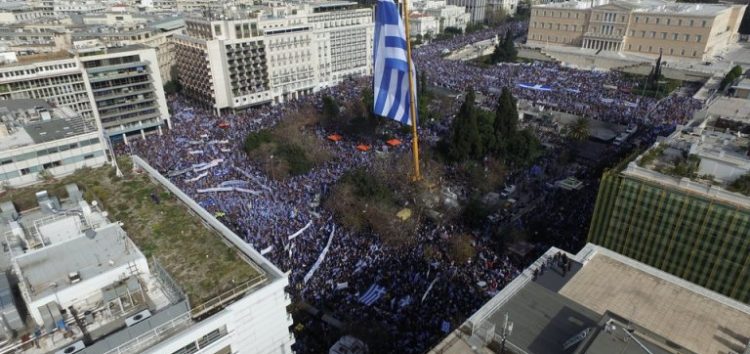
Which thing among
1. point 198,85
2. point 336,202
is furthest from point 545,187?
point 198,85

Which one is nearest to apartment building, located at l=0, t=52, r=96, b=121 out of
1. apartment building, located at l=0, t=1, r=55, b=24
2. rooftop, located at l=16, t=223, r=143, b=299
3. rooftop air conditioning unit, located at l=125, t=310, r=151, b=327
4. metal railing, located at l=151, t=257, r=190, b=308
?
rooftop, located at l=16, t=223, r=143, b=299

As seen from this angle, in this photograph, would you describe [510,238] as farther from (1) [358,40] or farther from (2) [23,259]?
(1) [358,40]

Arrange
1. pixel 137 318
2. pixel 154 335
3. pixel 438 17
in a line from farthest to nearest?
pixel 438 17 < pixel 137 318 < pixel 154 335

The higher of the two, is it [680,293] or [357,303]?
[680,293]

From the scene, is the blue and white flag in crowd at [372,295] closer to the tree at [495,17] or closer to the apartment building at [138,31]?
the apartment building at [138,31]

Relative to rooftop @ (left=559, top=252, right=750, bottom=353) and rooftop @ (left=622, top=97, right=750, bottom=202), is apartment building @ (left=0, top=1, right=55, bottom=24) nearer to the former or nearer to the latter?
rooftop @ (left=622, top=97, right=750, bottom=202)

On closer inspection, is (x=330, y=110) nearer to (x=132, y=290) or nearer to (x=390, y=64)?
(x=390, y=64)

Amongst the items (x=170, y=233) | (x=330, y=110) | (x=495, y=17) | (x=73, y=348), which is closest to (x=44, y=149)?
(x=170, y=233)
